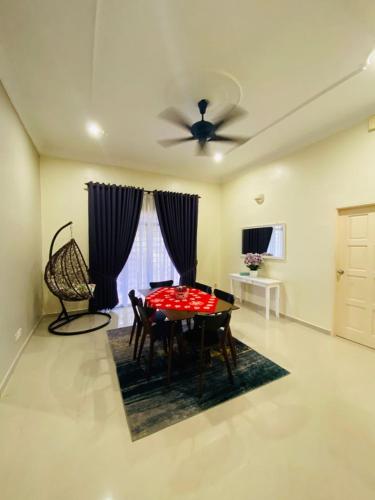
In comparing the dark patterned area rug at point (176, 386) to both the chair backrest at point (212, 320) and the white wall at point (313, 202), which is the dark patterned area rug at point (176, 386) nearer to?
the chair backrest at point (212, 320)

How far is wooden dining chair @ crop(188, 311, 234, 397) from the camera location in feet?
6.43

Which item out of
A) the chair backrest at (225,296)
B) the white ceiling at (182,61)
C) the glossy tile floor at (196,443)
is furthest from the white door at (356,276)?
the chair backrest at (225,296)

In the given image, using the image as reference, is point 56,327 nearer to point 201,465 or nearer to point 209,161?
point 201,465

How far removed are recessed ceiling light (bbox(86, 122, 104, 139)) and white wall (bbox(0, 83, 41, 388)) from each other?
2.80ft

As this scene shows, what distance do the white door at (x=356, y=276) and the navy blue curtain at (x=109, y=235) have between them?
374 cm

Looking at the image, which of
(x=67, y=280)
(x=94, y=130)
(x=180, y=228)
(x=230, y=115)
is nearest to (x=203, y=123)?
(x=230, y=115)

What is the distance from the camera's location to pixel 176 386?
206 centimetres

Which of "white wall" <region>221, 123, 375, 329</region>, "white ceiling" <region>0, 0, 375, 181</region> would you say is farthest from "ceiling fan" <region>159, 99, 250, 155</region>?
"white wall" <region>221, 123, 375, 329</region>

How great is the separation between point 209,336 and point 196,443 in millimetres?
906

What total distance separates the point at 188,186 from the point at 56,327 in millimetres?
4034

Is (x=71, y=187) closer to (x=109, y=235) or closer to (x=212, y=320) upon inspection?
(x=109, y=235)

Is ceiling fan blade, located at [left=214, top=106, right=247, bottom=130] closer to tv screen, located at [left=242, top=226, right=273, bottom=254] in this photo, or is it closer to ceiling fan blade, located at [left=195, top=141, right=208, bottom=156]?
ceiling fan blade, located at [left=195, top=141, right=208, bottom=156]

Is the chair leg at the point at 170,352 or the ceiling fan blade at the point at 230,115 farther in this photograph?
the ceiling fan blade at the point at 230,115

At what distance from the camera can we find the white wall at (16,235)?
2155mm
